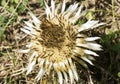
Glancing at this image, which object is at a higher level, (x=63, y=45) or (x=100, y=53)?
(x=63, y=45)

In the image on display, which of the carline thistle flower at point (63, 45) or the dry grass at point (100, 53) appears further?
the dry grass at point (100, 53)

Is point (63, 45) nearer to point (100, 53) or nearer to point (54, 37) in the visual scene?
point (54, 37)

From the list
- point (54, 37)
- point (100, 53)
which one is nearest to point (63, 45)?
point (54, 37)

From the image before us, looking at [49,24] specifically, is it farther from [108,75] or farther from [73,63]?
[108,75]

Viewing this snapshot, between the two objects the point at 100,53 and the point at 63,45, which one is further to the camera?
the point at 100,53

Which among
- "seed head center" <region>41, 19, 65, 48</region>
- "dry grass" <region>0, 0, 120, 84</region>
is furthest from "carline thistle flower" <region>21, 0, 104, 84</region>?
"dry grass" <region>0, 0, 120, 84</region>

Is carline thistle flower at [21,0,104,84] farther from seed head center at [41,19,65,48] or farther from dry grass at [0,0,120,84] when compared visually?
dry grass at [0,0,120,84]

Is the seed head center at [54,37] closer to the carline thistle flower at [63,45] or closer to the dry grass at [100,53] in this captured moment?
the carline thistle flower at [63,45]

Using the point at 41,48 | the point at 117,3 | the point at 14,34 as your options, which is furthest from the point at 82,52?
the point at 14,34

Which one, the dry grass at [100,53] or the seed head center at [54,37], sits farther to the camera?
the dry grass at [100,53]

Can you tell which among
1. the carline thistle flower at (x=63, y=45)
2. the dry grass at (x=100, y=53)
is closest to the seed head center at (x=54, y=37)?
the carline thistle flower at (x=63, y=45)

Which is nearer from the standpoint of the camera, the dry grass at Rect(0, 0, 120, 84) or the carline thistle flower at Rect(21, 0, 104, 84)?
the carline thistle flower at Rect(21, 0, 104, 84)

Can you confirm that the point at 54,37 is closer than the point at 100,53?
Yes
